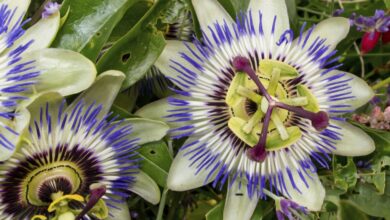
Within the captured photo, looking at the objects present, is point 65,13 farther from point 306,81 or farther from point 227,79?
point 306,81

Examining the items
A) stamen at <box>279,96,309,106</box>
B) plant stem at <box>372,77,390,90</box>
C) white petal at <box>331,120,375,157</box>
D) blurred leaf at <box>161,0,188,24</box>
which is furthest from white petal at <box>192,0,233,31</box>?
plant stem at <box>372,77,390,90</box>

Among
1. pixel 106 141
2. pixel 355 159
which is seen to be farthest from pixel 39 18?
pixel 355 159

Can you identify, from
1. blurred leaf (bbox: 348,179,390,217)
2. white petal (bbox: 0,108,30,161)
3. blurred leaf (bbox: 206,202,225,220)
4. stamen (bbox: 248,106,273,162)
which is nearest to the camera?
white petal (bbox: 0,108,30,161)

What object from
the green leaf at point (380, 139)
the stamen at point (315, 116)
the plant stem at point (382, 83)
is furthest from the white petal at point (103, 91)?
the plant stem at point (382, 83)

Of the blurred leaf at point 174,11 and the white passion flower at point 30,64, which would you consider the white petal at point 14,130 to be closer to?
the white passion flower at point 30,64

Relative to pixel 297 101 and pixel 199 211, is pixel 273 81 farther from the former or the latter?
pixel 199 211

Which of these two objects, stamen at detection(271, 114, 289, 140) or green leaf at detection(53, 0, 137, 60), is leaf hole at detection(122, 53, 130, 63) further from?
stamen at detection(271, 114, 289, 140)

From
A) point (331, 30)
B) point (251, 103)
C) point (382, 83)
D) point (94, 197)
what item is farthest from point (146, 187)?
point (382, 83)

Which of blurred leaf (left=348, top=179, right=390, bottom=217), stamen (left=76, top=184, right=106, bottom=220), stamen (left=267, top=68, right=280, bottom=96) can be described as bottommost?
blurred leaf (left=348, top=179, right=390, bottom=217)
